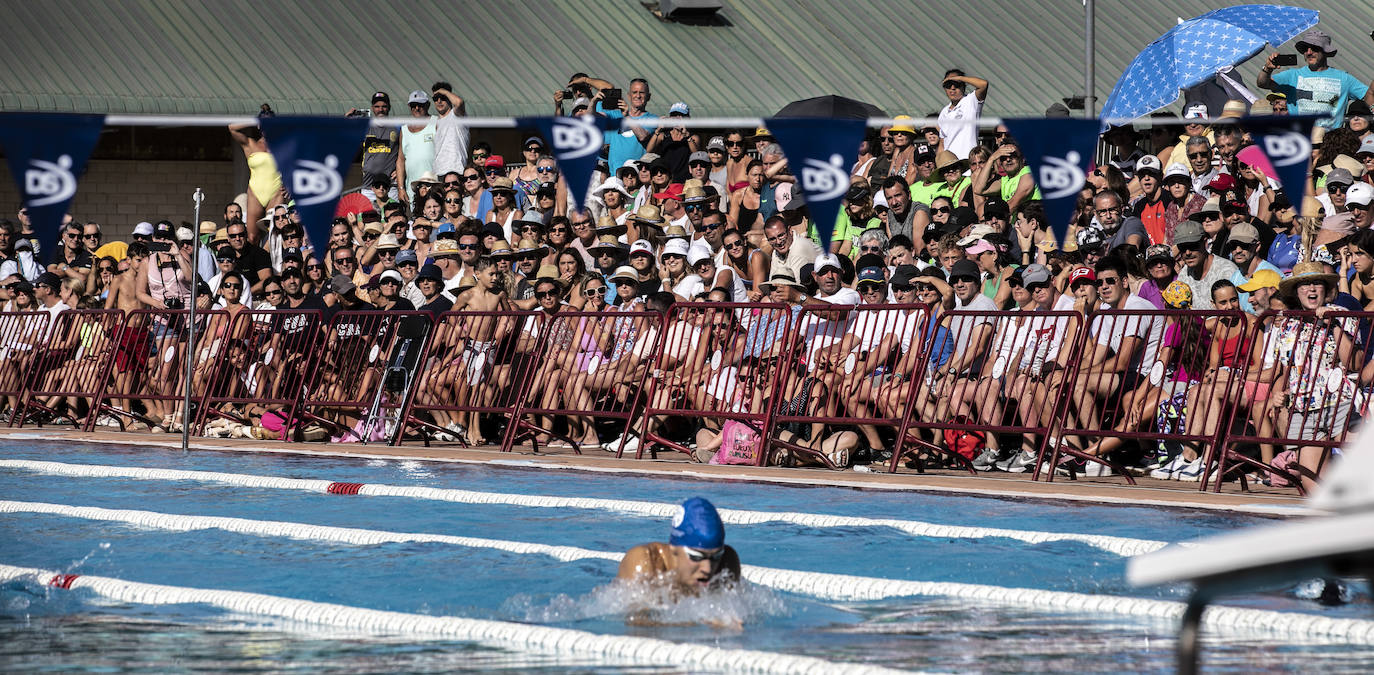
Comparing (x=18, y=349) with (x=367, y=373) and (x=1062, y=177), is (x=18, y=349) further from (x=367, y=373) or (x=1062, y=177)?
(x=1062, y=177)

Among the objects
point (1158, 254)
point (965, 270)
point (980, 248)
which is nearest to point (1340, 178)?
point (1158, 254)

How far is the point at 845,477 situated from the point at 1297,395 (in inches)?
124

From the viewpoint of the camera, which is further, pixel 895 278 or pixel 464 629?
pixel 895 278

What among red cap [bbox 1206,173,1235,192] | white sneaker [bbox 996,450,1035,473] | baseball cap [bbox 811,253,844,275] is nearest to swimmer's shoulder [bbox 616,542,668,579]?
white sneaker [bbox 996,450,1035,473]

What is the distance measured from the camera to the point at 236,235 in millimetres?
20219

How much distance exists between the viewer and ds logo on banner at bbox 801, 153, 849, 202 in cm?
1185

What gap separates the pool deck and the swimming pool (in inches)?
7.8

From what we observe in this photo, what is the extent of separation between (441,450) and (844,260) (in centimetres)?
384

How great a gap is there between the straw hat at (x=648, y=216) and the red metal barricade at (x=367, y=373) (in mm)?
2340

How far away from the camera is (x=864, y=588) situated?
8.16 metres

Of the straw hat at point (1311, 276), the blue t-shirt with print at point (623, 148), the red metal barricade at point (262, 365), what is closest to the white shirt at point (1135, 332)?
the straw hat at point (1311, 276)

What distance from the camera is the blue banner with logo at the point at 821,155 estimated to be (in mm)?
11859

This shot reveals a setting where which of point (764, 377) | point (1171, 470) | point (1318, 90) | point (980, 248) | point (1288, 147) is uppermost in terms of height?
point (1318, 90)

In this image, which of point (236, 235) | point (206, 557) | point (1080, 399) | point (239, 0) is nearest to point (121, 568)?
point (206, 557)
